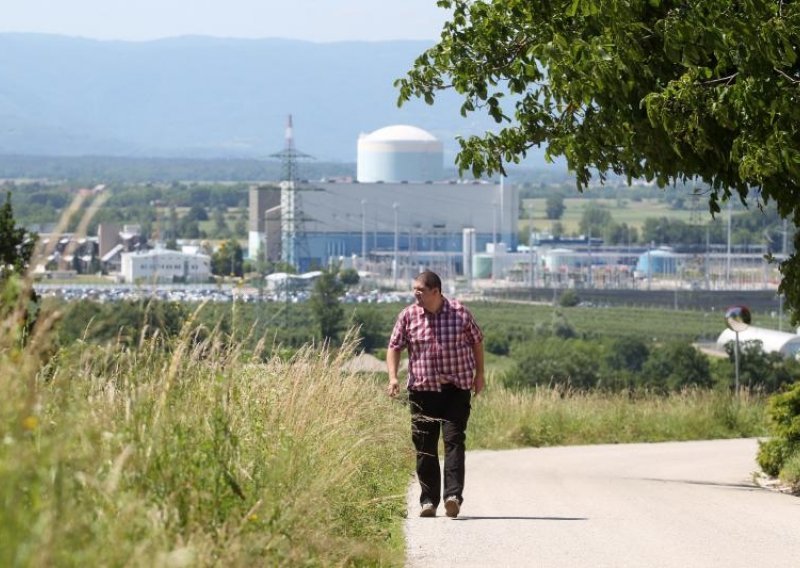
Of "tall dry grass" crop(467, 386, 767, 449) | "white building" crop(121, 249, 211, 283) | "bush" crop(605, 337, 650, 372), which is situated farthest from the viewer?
"white building" crop(121, 249, 211, 283)

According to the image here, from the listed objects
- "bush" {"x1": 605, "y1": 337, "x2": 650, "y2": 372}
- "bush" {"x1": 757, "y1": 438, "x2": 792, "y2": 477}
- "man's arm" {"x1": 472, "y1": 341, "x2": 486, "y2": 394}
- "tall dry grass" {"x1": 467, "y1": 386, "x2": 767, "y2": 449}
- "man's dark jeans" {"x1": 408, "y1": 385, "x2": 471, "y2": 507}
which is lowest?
"bush" {"x1": 605, "y1": 337, "x2": 650, "y2": 372}

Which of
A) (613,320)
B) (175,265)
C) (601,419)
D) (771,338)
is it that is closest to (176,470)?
(601,419)

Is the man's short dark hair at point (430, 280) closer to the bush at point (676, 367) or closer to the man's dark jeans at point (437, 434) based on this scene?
the man's dark jeans at point (437, 434)

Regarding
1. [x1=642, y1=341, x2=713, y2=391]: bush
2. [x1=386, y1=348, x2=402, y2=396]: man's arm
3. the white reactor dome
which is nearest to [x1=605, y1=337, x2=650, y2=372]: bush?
[x1=642, y1=341, x2=713, y2=391]: bush

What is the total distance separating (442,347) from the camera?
10.9 m

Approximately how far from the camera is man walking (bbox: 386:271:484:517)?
10883 millimetres

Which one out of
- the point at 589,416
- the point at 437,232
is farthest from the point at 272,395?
the point at 437,232

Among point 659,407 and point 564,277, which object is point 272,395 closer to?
point 659,407

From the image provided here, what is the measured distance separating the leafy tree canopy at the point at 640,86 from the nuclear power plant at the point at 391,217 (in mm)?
146449

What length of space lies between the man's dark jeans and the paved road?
219 millimetres

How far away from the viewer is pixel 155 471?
6.40 meters

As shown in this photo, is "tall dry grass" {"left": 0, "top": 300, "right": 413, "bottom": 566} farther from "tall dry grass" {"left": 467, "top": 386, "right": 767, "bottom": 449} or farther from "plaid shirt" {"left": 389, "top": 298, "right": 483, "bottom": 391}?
"tall dry grass" {"left": 467, "top": 386, "right": 767, "bottom": 449}

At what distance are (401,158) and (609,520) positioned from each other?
590 ft

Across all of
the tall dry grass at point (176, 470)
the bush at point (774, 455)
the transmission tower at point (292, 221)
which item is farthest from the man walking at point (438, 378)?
the transmission tower at point (292, 221)
